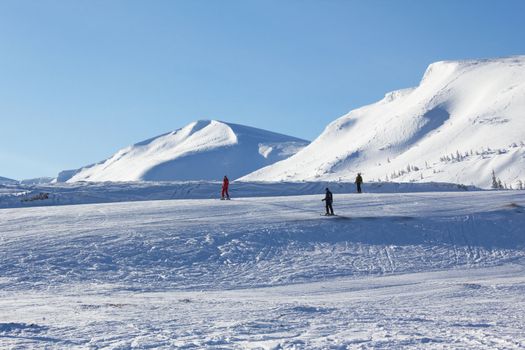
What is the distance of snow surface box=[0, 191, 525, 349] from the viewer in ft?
47.6

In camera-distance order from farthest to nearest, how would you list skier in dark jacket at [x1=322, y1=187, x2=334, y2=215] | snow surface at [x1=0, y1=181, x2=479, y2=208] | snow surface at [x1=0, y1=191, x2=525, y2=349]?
snow surface at [x1=0, y1=181, x2=479, y2=208], skier in dark jacket at [x1=322, y1=187, x2=334, y2=215], snow surface at [x1=0, y1=191, x2=525, y2=349]

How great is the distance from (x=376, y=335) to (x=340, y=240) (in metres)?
19.1

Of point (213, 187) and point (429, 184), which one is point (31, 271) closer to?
point (213, 187)

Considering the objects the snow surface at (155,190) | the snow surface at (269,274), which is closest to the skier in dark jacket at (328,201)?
the snow surface at (269,274)

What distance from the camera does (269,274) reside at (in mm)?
27203

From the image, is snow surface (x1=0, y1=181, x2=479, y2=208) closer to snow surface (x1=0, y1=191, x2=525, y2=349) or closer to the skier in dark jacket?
snow surface (x1=0, y1=191, x2=525, y2=349)

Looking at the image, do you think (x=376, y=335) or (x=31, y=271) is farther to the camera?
(x=31, y=271)

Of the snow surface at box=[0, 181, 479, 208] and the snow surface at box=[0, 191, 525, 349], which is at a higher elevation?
the snow surface at box=[0, 181, 479, 208]

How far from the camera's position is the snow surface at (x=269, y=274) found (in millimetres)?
14508

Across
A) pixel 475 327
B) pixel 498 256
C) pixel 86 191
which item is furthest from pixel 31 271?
pixel 86 191

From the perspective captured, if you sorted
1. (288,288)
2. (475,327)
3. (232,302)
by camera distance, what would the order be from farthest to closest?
(288,288)
(232,302)
(475,327)

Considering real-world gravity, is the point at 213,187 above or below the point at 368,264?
above

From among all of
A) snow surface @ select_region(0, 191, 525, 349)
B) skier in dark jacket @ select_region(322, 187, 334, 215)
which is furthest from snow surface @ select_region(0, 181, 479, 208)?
skier in dark jacket @ select_region(322, 187, 334, 215)

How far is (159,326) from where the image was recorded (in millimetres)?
15164
